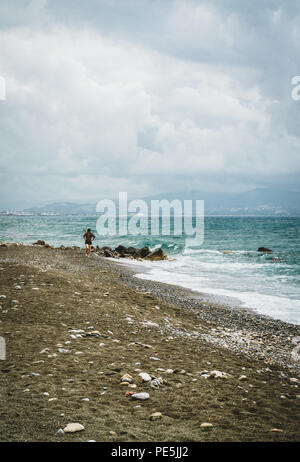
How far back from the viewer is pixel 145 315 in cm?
1191

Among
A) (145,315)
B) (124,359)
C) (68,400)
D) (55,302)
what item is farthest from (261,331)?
(68,400)

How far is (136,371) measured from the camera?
6.91 m

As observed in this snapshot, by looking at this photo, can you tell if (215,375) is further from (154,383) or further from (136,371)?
(136,371)

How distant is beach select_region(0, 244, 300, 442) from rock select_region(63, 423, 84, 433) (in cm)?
6

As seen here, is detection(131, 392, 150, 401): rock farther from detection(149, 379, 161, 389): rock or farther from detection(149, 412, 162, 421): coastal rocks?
detection(149, 412, 162, 421): coastal rocks

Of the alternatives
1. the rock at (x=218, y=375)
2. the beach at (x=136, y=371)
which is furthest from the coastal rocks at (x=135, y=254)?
the rock at (x=218, y=375)

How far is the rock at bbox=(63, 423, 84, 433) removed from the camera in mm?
4570

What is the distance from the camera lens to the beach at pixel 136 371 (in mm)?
4891

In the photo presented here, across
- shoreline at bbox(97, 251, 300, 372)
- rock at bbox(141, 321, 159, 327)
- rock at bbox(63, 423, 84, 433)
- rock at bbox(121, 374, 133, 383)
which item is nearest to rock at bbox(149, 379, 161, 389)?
rock at bbox(121, 374, 133, 383)

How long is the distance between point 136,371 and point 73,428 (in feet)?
8.07

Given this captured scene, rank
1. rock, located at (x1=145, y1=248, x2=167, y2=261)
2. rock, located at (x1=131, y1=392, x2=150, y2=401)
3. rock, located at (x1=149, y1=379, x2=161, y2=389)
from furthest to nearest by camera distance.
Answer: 1. rock, located at (x1=145, y1=248, x2=167, y2=261)
2. rock, located at (x1=149, y1=379, x2=161, y2=389)
3. rock, located at (x1=131, y1=392, x2=150, y2=401)

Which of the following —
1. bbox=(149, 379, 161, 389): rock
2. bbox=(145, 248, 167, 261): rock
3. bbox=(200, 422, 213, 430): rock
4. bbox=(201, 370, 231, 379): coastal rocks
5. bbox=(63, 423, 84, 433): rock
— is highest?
bbox=(63, 423, 84, 433): rock

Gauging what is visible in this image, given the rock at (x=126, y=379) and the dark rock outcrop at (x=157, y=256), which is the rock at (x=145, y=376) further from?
the dark rock outcrop at (x=157, y=256)

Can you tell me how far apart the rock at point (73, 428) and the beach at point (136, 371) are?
64 millimetres
